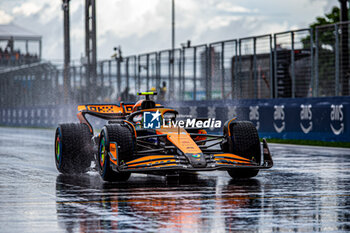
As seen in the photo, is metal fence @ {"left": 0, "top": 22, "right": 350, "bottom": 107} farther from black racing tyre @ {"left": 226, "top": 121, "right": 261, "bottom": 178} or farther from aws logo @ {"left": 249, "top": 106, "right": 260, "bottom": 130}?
black racing tyre @ {"left": 226, "top": 121, "right": 261, "bottom": 178}

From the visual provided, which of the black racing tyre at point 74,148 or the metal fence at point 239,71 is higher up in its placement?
the metal fence at point 239,71

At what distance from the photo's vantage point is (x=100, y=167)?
11.8 m

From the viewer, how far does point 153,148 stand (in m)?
A: 11.9

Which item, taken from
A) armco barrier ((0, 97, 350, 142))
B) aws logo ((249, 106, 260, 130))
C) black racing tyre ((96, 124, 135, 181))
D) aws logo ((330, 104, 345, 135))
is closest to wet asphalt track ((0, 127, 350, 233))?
black racing tyre ((96, 124, 135, 181))

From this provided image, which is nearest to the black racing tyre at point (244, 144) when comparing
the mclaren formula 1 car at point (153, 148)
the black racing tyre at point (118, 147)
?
the mclaren formula 1 car at point (153, 148)

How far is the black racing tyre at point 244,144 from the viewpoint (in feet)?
38.8

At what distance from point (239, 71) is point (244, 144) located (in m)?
16.1

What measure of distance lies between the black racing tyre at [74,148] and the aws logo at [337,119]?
951cm

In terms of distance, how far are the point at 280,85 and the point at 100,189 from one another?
15653 mm

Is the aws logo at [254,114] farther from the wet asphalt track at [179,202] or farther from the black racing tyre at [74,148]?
the black racing tyre at [74,148]

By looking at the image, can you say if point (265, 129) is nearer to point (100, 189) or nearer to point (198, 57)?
point (198, 57)

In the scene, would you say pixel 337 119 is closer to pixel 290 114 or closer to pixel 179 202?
pixel 290 114

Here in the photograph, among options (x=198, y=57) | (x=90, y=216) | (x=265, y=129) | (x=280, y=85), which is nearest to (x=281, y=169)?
(x=90, y=216)

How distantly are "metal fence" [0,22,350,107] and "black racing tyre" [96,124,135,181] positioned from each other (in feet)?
39.0
